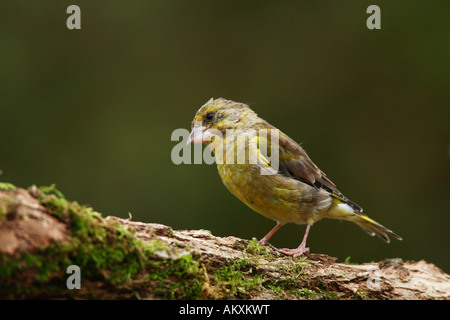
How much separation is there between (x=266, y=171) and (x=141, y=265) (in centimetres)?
206

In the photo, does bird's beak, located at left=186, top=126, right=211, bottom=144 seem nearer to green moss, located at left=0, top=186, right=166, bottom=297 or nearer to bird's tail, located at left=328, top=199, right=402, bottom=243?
bird's tail, located at left=328, top=199, right=402, bottom=243

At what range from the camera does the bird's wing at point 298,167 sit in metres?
5.03

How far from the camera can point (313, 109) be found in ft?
28.5

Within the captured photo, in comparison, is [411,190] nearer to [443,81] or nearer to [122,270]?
[443,81]

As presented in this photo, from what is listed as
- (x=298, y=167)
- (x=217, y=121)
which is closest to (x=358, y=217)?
(x=298, y=167)

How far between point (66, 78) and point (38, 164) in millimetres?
1650

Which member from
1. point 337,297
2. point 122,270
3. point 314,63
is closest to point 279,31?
point 314,63

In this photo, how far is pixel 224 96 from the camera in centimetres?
885

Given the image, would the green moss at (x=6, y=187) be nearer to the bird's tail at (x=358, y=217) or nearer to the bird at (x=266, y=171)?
the bird at (x=266, y=171)

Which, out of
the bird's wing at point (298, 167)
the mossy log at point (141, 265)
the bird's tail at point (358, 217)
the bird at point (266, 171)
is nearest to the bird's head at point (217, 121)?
the bird at point (266, 171)

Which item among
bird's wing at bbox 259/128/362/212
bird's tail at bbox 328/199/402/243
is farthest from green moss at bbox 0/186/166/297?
bird's tail at bbox 328/199/402/243

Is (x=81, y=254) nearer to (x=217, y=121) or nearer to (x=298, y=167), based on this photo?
(x=217, y=121)

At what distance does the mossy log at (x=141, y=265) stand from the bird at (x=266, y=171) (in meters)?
0.59

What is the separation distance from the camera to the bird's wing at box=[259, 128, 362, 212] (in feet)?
16.5
